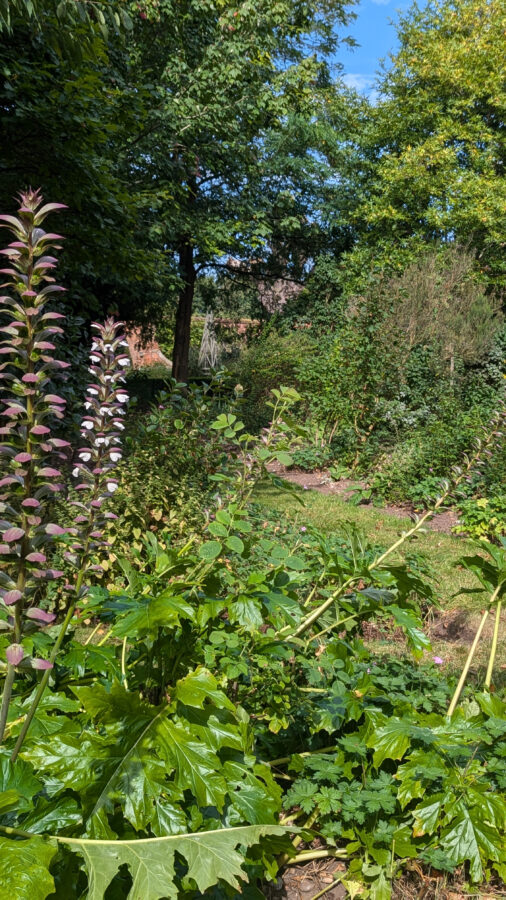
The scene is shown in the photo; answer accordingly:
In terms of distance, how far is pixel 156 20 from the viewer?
8.69 m

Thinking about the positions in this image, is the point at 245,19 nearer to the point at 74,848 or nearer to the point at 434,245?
the point at 434,245

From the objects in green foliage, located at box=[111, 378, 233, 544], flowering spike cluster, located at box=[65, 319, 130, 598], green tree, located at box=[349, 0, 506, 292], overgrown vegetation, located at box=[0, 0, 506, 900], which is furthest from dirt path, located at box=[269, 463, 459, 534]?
green tree, located at box=[349, 0, 506, 292]

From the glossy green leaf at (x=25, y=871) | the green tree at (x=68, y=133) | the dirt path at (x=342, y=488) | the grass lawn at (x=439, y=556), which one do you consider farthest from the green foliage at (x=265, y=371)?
A: the glossy green leaf at (x=25, y=871)

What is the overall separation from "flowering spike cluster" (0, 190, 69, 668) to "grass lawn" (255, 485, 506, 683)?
1481mm

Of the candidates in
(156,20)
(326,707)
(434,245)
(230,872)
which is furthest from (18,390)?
(434,245)

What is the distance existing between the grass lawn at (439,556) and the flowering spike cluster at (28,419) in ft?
4.86

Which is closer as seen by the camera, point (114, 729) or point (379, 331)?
point (114, 729)

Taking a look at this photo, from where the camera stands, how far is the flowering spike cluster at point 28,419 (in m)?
1.11

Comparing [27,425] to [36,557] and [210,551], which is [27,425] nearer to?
[36,557]

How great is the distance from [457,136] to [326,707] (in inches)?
753

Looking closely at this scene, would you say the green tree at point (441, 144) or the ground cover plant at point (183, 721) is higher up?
the green tree at point (441, 144)

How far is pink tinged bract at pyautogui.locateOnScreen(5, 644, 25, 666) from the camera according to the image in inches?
42.6

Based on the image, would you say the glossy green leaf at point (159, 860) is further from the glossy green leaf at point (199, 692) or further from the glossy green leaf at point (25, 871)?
the glossy green leaf at point (199, 692)

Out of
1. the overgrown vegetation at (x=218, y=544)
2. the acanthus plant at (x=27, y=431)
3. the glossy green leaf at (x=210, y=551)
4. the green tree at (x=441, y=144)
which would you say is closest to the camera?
the acanthus plant at (x=27, y=431)
